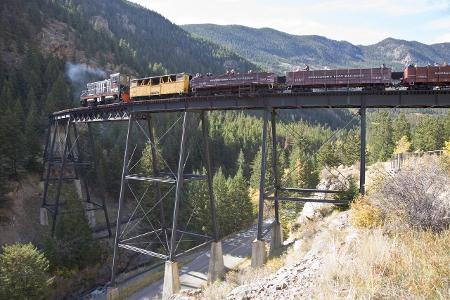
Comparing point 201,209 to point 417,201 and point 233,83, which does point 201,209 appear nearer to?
point 233,83

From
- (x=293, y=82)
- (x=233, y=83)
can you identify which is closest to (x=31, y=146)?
(x=233, y=83)

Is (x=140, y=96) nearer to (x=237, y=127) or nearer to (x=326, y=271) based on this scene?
(x=326, y=271)

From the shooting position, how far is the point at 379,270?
5.50 meters

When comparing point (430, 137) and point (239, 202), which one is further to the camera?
point (430, 137)

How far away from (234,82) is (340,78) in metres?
5.19

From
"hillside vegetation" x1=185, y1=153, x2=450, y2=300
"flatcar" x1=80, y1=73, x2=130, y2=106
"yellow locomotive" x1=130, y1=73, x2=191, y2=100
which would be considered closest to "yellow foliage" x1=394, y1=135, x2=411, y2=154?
"flatcar" x1=80, y1=73, x2=130, y2=106

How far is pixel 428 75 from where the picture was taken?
15156mm

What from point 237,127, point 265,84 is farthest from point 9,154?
point 237,127

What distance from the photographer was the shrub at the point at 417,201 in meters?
8.47

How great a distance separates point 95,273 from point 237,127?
62.4m

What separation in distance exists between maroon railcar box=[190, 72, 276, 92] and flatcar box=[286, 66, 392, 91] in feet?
3.73

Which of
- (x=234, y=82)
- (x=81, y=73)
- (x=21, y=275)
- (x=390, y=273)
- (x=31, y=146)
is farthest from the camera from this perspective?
(x=81, y=73)

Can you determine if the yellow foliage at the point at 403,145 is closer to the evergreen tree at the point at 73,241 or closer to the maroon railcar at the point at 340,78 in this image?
the maroon railcar at the point at 340,78

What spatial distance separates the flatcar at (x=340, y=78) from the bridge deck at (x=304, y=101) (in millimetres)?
393
